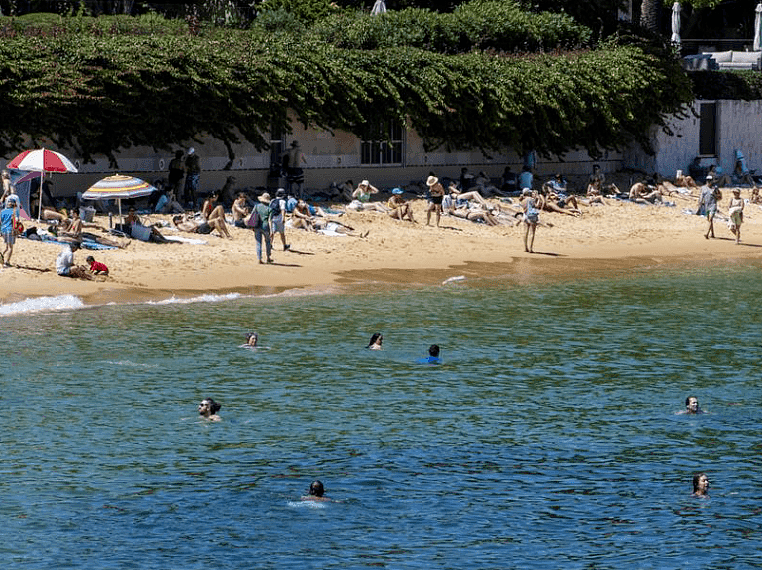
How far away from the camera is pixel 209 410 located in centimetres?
2047

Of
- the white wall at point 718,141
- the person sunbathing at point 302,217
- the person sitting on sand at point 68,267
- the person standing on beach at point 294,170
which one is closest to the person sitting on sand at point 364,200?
the person standing on beach at point 294,170

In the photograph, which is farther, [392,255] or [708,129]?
[708,129]

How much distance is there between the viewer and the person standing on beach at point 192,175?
120 feet

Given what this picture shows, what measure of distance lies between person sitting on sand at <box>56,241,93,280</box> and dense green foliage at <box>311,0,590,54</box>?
1392 cm

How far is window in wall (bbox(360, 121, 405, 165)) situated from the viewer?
42062 mm

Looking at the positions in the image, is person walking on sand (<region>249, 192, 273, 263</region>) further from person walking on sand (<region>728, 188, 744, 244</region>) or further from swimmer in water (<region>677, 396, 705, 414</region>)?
person walking on sand (<region>728, 188, 744, 244</region>)

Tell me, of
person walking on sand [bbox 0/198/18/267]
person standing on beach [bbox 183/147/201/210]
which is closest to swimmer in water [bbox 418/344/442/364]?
person walking on sand [bbox 0/198/18/267]

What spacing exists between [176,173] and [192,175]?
0.44 meters

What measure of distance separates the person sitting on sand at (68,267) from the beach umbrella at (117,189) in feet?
6.72

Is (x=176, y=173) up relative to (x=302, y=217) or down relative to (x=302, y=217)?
up

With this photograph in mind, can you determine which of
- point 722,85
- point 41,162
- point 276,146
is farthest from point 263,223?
point 722,85

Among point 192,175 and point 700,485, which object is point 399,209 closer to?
point 192,175

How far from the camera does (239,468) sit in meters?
18.4

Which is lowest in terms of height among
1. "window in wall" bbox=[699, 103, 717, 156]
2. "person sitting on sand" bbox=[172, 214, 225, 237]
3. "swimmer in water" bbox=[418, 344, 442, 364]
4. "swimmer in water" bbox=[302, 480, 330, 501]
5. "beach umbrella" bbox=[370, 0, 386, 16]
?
"swimmer in water" bbox=[302, 480, 330, 501]
